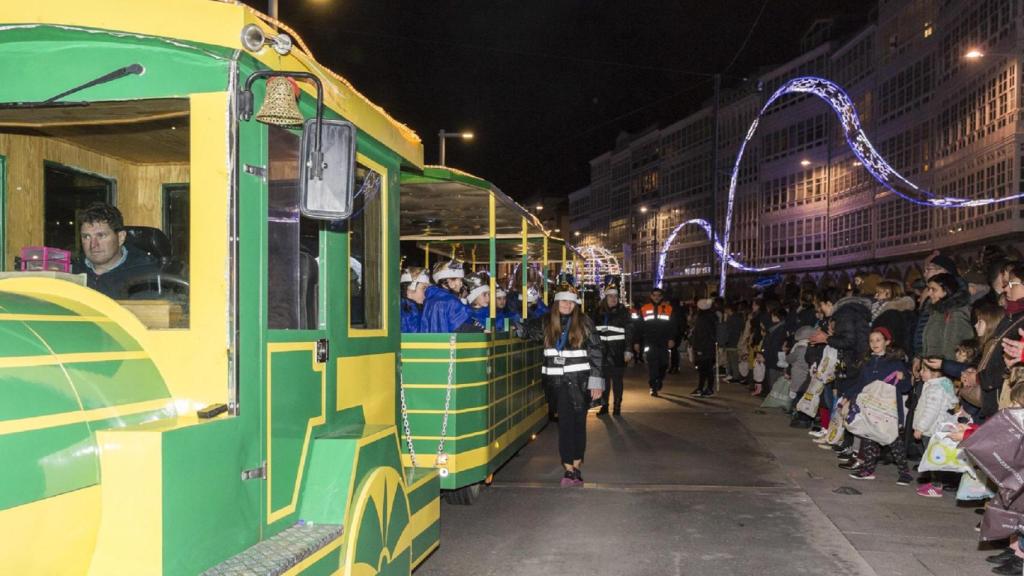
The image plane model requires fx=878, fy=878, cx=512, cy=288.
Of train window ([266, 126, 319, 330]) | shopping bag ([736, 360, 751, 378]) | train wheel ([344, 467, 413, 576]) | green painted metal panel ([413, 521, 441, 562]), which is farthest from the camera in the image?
shopping bag ([736, 360, 751, 378])

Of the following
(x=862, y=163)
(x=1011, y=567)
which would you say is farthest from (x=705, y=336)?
(x=862, y=163)

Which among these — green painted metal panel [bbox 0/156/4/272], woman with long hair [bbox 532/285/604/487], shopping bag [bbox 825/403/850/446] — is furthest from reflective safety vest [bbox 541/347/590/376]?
green painted metal panel [bbox 0/156/4/272]

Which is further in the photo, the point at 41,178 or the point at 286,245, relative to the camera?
the point at 41,178

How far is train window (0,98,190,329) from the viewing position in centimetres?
334

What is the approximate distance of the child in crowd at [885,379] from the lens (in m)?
8.98

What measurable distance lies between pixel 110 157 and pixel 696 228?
68327 millimetres

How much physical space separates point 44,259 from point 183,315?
655 mm

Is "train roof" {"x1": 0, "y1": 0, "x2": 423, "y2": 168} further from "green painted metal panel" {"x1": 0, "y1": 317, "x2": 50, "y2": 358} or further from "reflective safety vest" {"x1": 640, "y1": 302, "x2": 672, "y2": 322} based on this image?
"reflective safety vest" {"x1": 640, "y1": 302, "x2": 672, "y2": 322}

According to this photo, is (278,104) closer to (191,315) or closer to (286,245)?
(286,245)

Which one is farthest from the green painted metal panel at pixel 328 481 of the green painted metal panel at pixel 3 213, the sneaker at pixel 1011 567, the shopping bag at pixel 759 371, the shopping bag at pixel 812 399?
the shopping bag at pixel 759 371

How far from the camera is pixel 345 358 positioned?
Answer: 417cm

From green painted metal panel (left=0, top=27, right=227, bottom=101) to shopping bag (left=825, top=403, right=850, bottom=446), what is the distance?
8692mm

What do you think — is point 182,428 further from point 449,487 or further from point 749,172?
point 749,172

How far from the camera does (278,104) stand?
3234 millimetres
